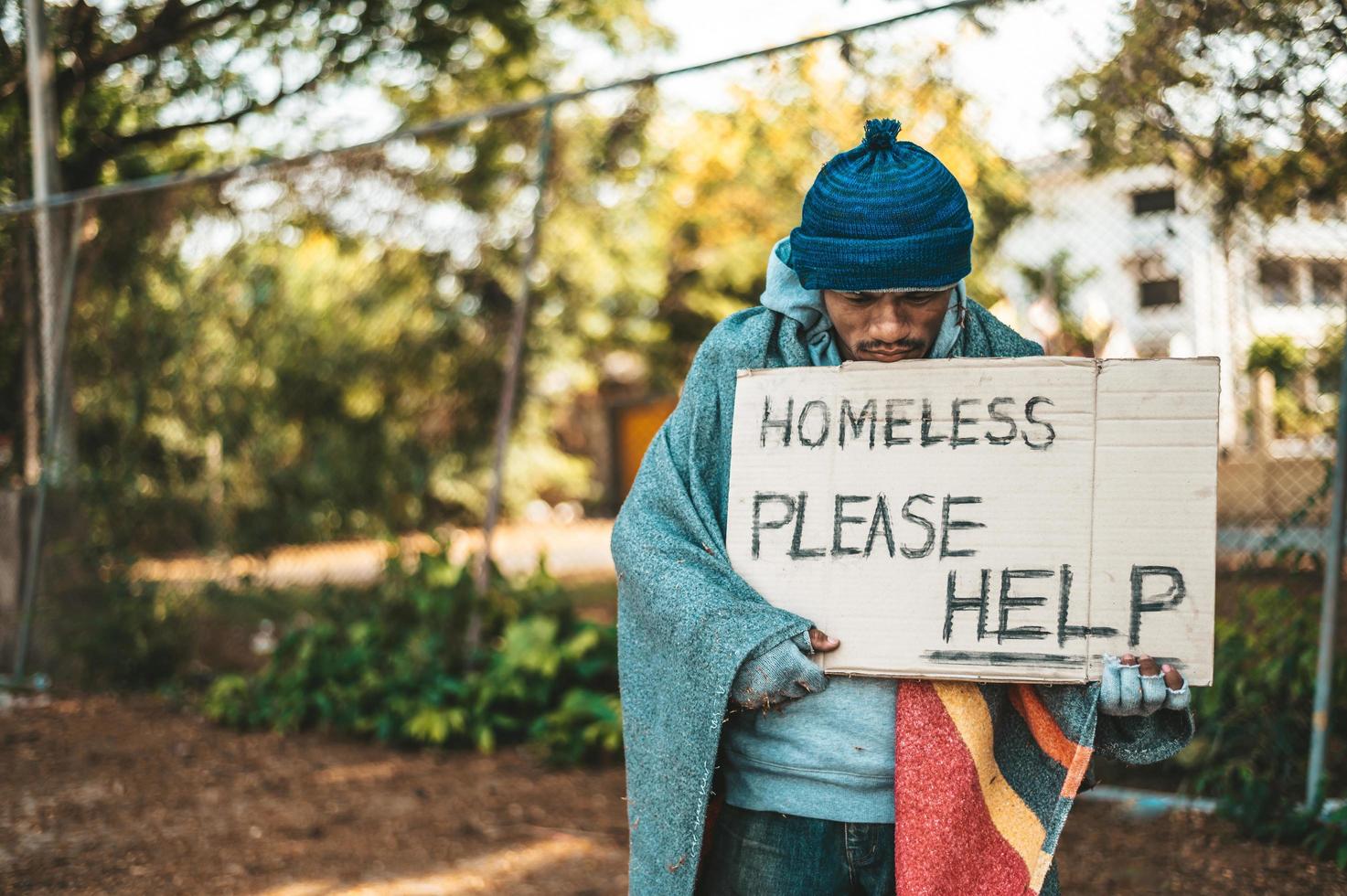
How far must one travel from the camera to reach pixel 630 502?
1778 millimetres

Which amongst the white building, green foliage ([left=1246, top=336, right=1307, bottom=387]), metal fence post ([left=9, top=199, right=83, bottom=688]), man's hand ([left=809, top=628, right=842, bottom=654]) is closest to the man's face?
man's hand ([left=809, top=628, right=842, bottom=654])

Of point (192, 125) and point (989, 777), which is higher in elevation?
point (192, 125)

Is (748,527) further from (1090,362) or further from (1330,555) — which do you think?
(1330,555)

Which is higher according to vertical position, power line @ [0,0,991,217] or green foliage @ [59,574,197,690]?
power line @ [0,0,991,217]

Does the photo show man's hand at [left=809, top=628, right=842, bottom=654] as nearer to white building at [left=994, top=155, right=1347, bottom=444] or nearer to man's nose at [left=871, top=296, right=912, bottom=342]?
man's nose at [left=871, top=296, right=912, bottom=342]

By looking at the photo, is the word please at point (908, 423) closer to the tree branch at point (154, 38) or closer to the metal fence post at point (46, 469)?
the metal fence post at point (46, 469)

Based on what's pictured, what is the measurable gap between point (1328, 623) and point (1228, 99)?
1.58 m

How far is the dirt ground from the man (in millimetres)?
1996

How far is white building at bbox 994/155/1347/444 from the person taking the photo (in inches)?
144

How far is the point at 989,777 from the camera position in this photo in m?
1.65

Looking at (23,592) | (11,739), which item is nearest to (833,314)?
(11,739)

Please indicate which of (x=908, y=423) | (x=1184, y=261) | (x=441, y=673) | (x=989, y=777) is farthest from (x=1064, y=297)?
(x=989, y=777)

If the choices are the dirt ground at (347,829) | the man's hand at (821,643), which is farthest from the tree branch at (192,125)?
the man's hand at (821,643)

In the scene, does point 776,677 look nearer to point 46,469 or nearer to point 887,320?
point 887,320
